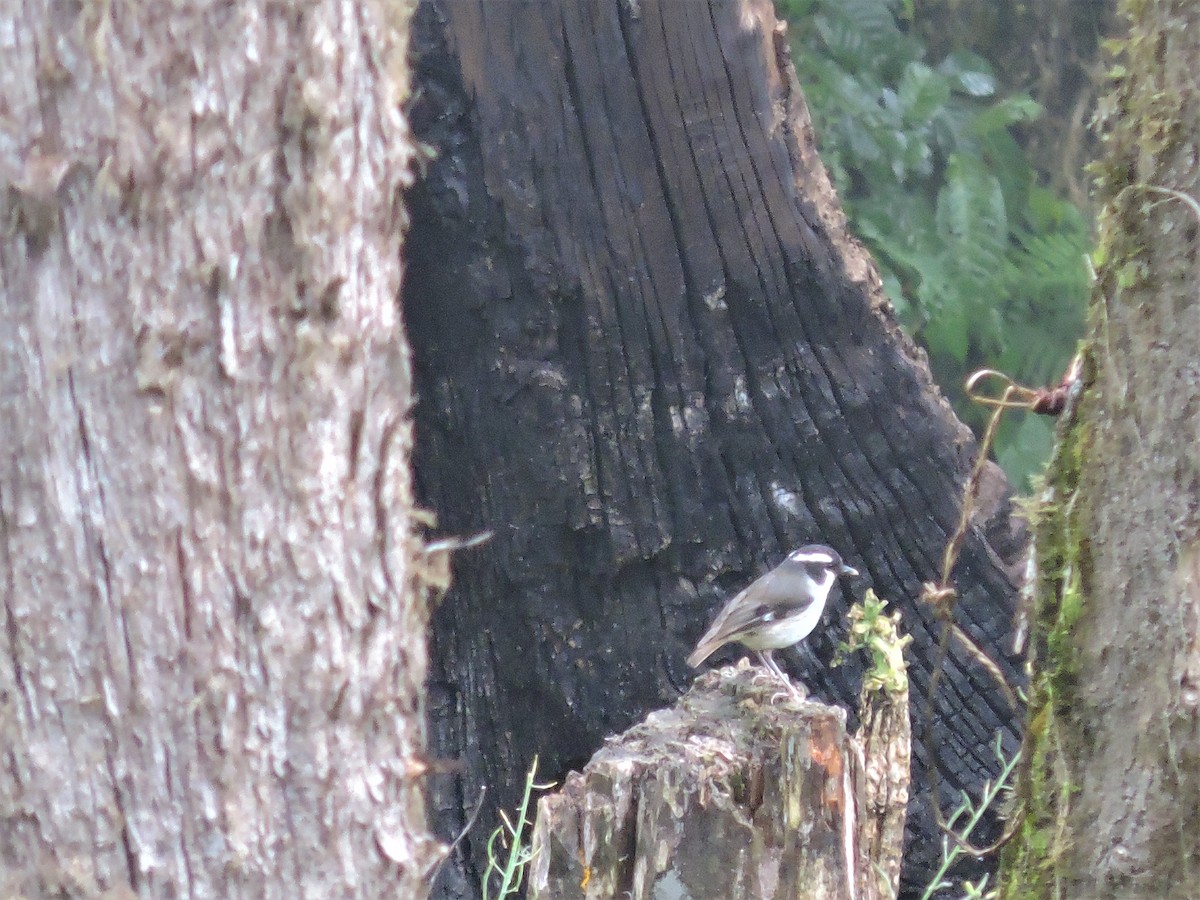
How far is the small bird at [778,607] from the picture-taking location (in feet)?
11.0

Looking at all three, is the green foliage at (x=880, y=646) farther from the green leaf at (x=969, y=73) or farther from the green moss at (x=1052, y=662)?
the green leaf at (x=969, y=73)

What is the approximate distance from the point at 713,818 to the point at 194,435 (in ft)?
4.79

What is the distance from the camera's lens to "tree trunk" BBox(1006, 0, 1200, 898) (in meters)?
2.24

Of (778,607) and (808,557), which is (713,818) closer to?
(778,607)

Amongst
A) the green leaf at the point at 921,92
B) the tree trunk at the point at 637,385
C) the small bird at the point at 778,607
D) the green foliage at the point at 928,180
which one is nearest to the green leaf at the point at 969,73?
the green foliage at the point at 928,180

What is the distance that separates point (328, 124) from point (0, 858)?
38.8 inches

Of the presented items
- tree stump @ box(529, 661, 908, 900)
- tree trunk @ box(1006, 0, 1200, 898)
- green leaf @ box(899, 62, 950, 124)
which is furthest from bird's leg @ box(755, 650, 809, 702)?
green leaf @ box(899, 62, 950, 124)

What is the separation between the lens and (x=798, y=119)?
3629mm

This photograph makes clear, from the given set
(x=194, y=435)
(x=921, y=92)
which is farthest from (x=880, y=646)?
(x=921, y=92)

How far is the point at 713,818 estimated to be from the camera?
2490 millimetres

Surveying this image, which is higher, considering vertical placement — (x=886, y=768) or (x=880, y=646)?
(x=880, y=646)

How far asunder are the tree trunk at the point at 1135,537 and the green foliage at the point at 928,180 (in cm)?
259

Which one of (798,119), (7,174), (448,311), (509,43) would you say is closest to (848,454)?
(798,119)

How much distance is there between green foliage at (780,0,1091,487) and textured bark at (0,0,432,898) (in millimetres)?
3739
